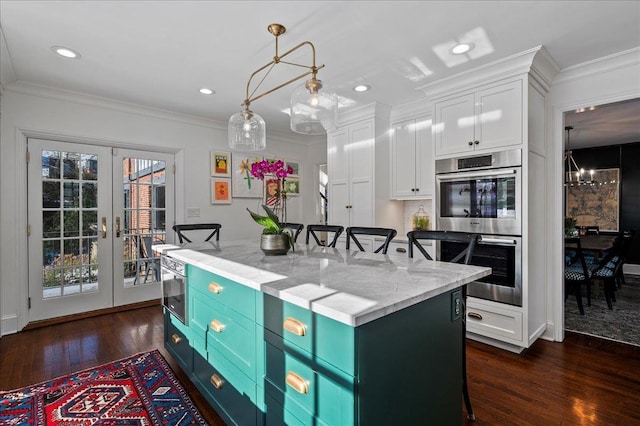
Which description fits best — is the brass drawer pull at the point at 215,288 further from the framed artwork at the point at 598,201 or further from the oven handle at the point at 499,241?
the framed artwork at the point at 598,201

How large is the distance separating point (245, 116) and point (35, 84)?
266cm

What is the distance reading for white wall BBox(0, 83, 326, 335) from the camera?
3.18 m

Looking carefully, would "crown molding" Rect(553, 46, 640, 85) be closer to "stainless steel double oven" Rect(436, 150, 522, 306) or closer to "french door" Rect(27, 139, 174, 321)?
"stainless steel double oven" Rect(436, 150, 522, 306)

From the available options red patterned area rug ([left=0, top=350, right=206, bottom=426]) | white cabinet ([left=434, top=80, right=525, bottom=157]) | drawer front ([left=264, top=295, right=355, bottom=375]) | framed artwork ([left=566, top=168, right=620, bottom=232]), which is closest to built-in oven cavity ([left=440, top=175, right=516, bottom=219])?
white cabinet ([left=434, top=80, right=525, bottom=157])

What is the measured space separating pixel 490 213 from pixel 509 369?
1273 millimetres

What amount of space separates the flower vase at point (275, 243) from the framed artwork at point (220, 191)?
9.52ft

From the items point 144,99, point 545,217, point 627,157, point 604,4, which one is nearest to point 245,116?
point 144,99

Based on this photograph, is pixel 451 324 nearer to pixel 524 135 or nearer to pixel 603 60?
pixel 524 135

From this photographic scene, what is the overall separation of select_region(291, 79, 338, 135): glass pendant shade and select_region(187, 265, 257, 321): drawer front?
42.2 inches

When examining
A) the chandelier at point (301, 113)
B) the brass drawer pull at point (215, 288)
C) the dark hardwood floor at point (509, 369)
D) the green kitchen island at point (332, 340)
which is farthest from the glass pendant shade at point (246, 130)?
the dark hardwood floor at point (509, 369)

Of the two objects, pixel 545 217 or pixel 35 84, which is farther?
pixel 35 84

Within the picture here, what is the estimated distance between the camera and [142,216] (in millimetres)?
4098

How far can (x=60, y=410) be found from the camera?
6.46ft

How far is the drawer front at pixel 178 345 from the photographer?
2.16 m
